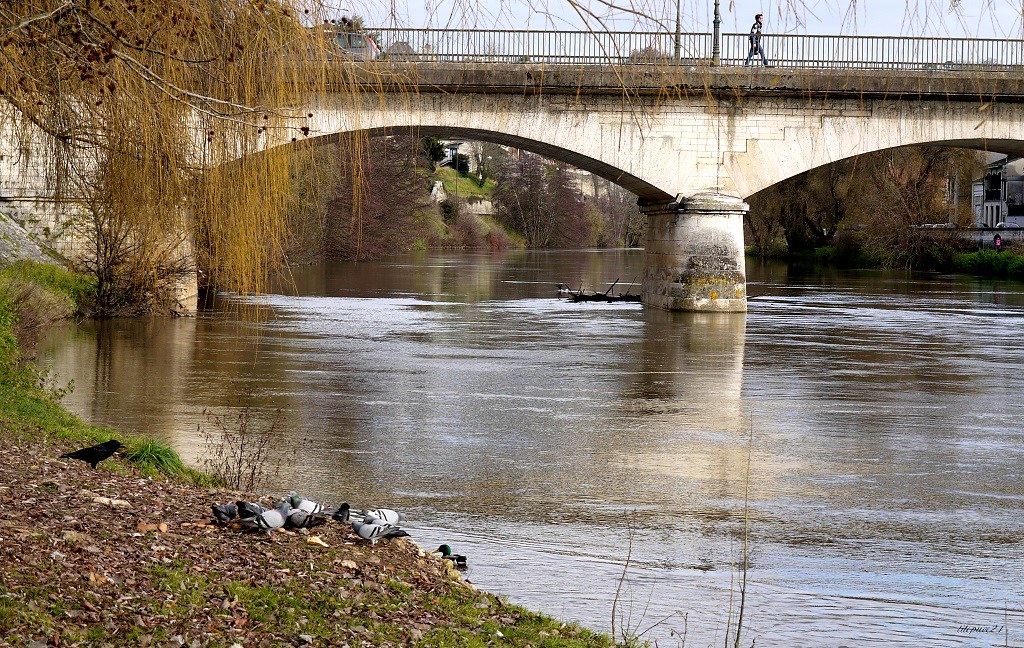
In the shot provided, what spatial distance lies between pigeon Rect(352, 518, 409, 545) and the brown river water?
567 mm

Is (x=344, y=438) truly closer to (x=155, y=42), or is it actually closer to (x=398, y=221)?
(x=155, y=42)

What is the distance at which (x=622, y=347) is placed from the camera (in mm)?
20625

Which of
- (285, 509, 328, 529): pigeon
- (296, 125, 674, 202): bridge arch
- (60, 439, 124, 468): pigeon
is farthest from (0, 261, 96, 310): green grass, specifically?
(285, 509, 328, 529): pigeon

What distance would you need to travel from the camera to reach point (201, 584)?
5.15 meters

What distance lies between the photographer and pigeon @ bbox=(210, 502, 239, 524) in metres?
6.28

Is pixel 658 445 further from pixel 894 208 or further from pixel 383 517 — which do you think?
pixel 894 208

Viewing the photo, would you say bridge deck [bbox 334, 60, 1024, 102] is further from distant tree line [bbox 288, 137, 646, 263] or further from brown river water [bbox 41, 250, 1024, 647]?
distant tree line [bbox 288, 137, 646, 263]

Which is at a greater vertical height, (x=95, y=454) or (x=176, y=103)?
(x=176, y=103)

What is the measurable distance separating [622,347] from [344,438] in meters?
9.85

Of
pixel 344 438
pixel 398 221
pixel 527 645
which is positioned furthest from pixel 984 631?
pixel 398 221

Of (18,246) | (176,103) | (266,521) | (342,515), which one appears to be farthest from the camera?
(18,246)

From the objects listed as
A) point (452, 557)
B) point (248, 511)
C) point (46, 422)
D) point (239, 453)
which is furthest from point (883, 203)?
point (248, 511)

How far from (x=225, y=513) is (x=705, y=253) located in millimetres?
22077

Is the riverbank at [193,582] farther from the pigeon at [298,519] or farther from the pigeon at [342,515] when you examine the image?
the pigeon at [342,515]
